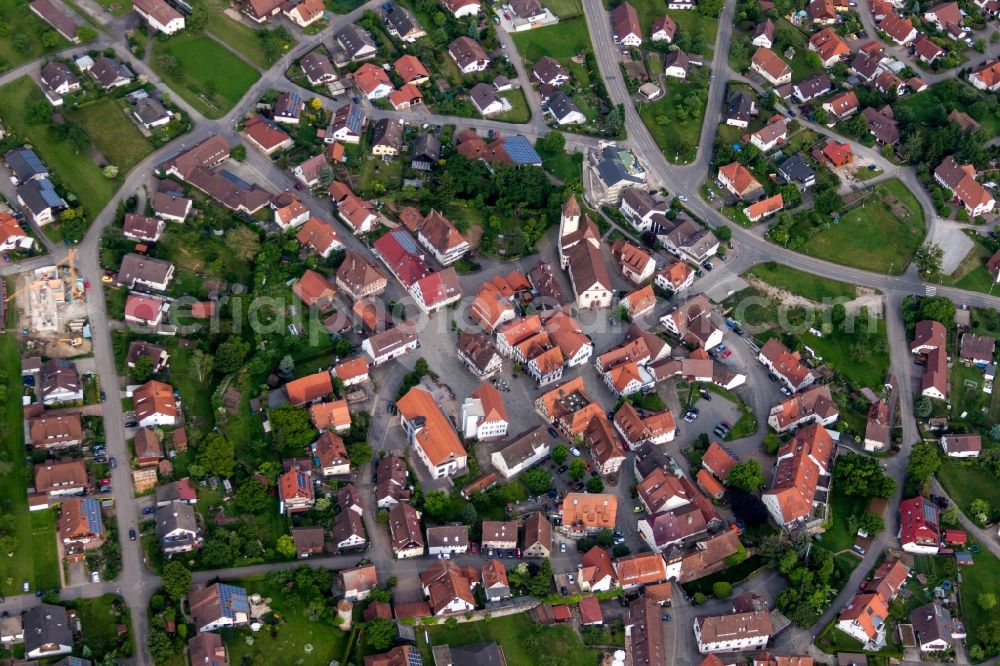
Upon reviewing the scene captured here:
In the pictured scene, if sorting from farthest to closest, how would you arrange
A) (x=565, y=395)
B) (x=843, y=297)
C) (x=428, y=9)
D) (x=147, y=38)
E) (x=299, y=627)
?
1. (x=428, y=9)
2. (x=147, y=38)
3. (x=843, y=297)
4. (x=565, y=395)
5. (x=299, y=627)

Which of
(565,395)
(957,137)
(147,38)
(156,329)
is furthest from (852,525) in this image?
(147,38)

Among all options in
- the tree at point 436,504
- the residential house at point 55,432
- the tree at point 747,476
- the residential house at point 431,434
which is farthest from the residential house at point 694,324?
the residential house at point 55,432

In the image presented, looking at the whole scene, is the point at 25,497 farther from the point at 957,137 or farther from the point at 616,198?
the point at 957,137

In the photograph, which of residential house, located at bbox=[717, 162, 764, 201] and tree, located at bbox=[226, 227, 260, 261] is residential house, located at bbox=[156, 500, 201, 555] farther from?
residential house, located at bbox=[717, 162, 764, 201]

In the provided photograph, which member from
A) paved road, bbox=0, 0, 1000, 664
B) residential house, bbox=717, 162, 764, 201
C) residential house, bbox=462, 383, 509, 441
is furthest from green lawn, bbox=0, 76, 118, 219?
residential house, bbox=717, 162, 764, 201

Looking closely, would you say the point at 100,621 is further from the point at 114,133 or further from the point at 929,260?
the point at 929,260

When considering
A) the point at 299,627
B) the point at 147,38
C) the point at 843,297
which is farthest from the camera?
the point at 147,38
